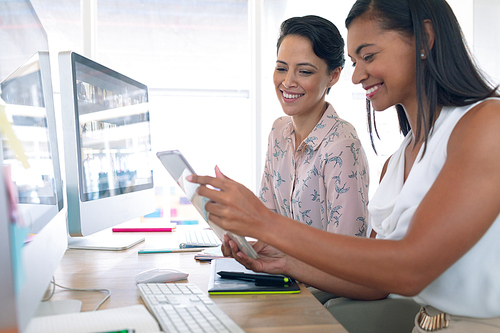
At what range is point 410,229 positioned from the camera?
0.74 metres

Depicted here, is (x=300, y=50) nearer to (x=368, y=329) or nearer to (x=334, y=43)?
(x=334, y=43)

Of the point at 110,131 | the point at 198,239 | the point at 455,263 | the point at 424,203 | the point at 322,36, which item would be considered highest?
the point at 322,36

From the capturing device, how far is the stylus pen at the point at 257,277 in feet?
2.91

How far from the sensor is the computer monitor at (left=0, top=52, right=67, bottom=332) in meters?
0.47

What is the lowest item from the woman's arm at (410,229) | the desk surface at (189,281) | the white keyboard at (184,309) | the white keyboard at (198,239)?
the white keyboard at (198,239)

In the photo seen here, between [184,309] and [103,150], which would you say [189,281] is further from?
[103,150]

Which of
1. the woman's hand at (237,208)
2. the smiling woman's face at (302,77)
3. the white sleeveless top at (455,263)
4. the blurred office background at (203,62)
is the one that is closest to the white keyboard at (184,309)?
the woman's hand at (237,208)

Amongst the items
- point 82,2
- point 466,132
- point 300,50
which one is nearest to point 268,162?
point 300,50

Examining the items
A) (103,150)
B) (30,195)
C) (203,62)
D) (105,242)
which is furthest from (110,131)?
(203,62)

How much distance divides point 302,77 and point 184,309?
1.17 meters

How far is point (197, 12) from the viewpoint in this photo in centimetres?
288

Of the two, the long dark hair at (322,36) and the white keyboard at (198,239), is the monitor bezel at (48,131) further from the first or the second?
the long dark hair at (322,36)

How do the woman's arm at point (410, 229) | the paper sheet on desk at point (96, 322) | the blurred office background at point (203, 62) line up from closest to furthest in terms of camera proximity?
the paper sheet on desk at point (96, 322) < the woman's arm at point (410, 229) < the blurred office background at point (203, 62)

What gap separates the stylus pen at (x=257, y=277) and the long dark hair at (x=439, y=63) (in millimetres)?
A: 463
